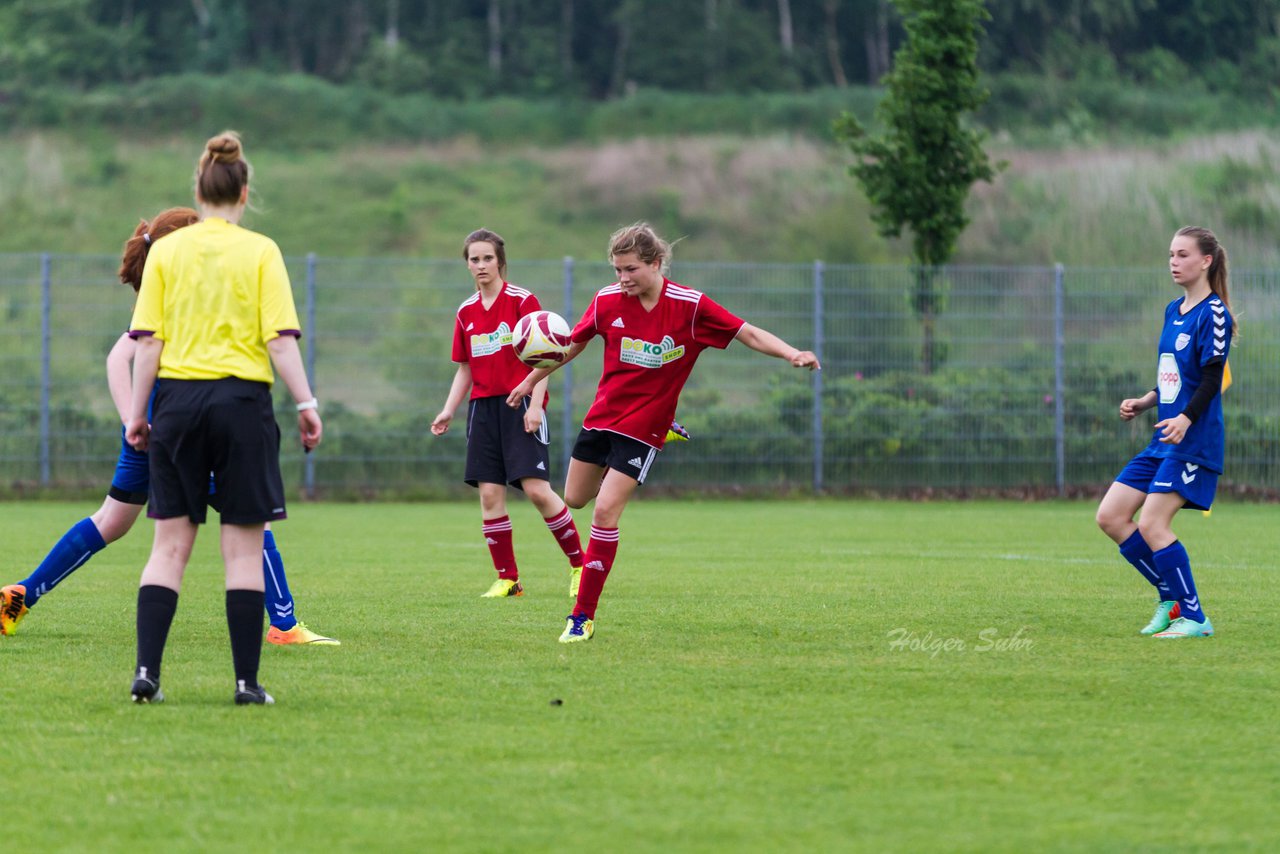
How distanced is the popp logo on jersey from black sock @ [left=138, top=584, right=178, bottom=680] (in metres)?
4.46

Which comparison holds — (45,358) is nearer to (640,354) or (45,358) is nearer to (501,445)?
(501,445)

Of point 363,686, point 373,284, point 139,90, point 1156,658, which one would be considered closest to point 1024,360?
point 373,284

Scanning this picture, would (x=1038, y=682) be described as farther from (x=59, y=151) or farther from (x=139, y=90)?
(x=139, y=90)

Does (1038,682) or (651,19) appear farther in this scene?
(651,19)

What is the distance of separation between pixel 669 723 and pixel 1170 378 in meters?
3.40

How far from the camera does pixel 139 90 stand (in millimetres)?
48344

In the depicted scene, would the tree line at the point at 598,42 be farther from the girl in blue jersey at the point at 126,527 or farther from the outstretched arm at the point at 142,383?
the outstretched arm at the point at 142,383

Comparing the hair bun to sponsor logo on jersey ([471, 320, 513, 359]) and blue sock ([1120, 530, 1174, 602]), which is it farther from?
blue sock ([1120, 530, 1174, 602])

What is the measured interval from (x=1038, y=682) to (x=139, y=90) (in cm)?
4665

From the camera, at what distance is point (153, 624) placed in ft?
18.2

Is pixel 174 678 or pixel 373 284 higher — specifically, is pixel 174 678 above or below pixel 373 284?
below

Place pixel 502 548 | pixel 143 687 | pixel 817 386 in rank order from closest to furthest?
pixel 143 687, pixel 502 548, pixel 817 386

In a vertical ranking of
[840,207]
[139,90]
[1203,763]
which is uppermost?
[139,90]

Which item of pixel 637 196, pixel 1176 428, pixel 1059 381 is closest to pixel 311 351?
pixel 1059 381
